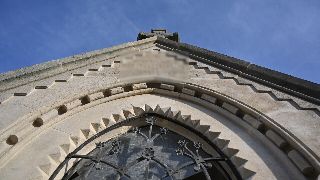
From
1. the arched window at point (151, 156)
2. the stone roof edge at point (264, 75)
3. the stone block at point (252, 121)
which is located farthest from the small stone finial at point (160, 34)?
the stone block at point (252, 121)

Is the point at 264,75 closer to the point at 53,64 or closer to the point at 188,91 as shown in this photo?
the point at 188,91

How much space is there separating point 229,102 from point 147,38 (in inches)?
109

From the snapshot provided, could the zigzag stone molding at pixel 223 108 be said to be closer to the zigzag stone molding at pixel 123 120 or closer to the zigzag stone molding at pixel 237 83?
the zigzag stone molding at pixel 123 120

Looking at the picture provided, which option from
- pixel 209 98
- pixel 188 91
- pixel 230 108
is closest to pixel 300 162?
pixel 230 108

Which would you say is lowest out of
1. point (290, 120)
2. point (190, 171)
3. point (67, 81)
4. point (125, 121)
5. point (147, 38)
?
point (190, 171)

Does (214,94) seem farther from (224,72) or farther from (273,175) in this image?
(273,175)

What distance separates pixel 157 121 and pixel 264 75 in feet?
5.19

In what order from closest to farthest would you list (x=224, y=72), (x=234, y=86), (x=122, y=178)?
(x=122, y=178)
(x=234, y=86)
(x=224, y=72)

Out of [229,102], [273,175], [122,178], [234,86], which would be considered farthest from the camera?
[234,86]

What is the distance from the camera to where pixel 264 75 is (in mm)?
6082

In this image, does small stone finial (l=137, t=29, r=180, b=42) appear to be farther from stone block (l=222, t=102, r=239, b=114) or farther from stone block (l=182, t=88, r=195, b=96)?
stone block (l=222, t=102, r=239, b=114)

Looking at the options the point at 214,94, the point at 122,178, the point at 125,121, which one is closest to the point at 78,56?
the point at 125,121

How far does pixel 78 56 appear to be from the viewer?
695cm

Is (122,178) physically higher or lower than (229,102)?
lower
